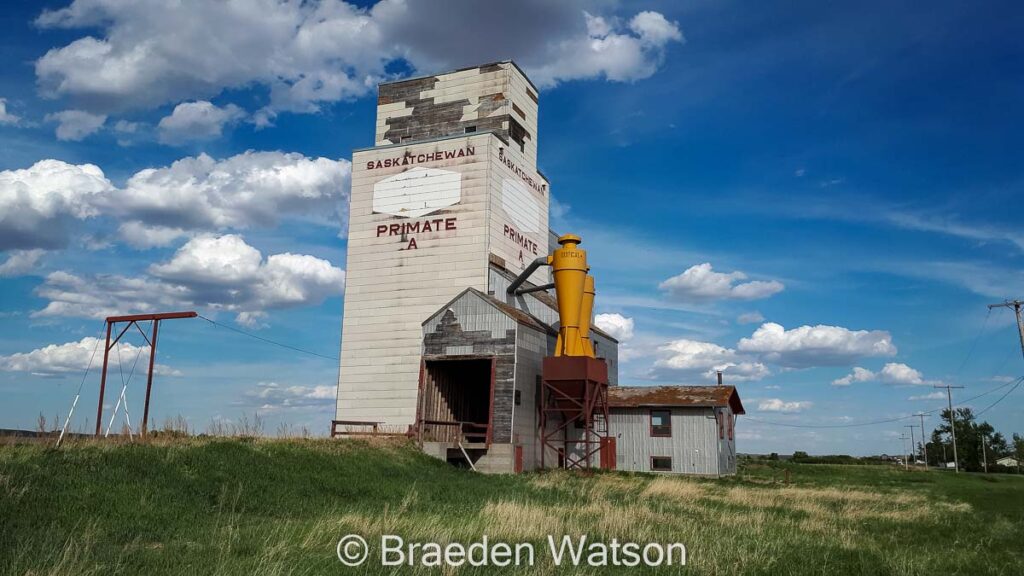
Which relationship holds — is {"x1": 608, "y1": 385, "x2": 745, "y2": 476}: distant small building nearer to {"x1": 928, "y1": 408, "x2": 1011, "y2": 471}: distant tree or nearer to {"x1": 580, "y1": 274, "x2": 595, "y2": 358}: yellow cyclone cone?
{"x1": 580, "y1": 274, "x2": 595, "y2": 358}: yellow cyclone cone

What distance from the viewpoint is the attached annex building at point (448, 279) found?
36281 mm

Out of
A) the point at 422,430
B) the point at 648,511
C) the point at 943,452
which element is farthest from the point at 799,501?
the point at 943,452

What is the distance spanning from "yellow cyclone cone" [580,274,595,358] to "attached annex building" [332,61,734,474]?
6.93 ft

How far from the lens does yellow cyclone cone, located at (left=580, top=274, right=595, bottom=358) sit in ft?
128

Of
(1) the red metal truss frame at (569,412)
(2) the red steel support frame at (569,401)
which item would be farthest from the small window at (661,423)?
(2) the red steel support frame at (569,401)

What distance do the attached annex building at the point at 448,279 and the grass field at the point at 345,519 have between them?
10226 millimetres

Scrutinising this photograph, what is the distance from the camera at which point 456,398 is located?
133 feet

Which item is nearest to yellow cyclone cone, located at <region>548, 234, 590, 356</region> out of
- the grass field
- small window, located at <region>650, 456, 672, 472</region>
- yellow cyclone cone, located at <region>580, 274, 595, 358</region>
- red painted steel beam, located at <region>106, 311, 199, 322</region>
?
yellow cyclone cone, located at <region>580, 274, 595, 358</region>

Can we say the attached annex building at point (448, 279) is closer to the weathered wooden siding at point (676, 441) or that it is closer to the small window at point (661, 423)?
the weathered wooden siding at point (676, 441)

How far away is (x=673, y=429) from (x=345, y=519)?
96.4 feet

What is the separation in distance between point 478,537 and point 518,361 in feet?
71.0

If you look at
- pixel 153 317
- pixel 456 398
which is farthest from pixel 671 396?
pixel 153 317

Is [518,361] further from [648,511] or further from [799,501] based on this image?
[648,511]

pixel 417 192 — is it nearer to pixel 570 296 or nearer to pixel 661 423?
pixel 570 296
